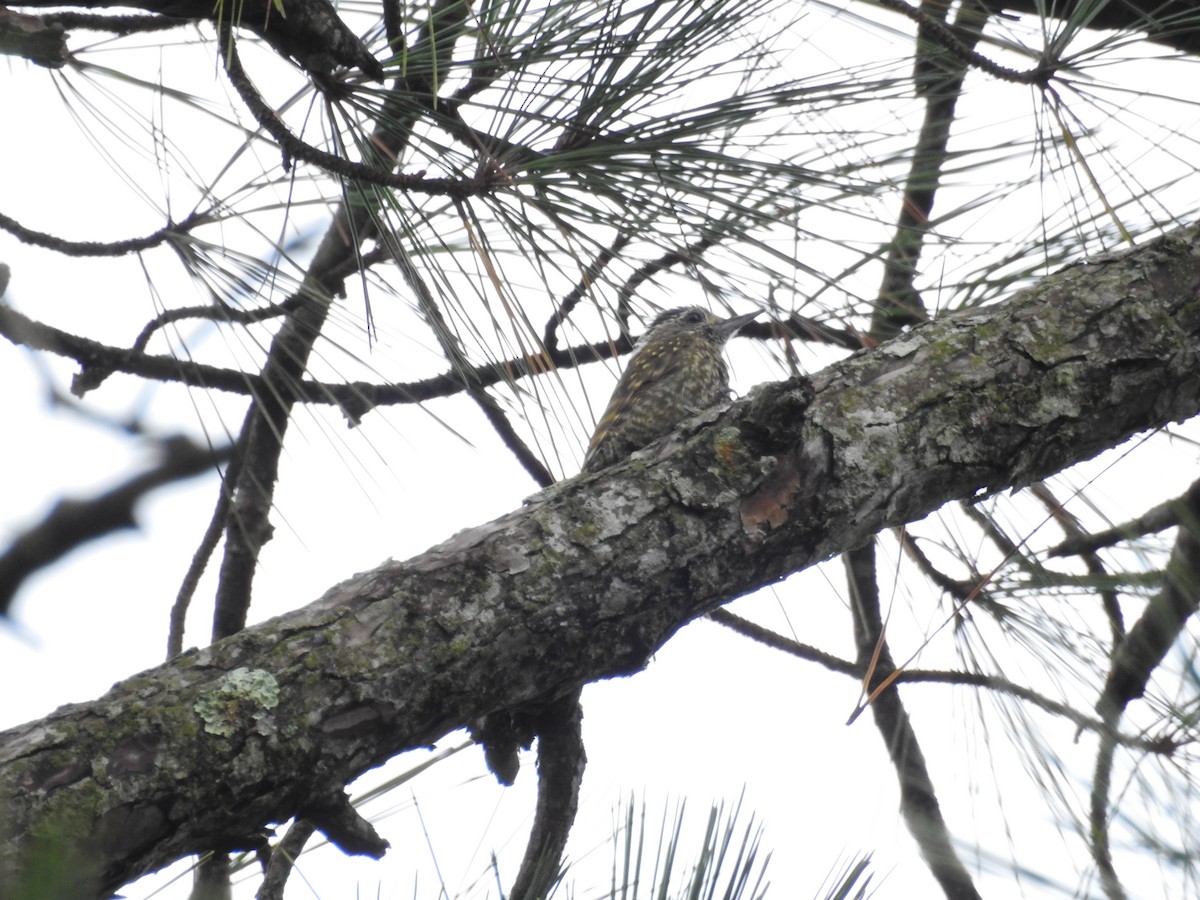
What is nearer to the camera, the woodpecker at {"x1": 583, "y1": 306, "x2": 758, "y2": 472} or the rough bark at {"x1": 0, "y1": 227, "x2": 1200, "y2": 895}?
the rough bark at {"x1": 0, "y1": 227, "x2": 1200, "y2": 895}

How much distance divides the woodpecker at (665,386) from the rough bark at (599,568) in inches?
65.7

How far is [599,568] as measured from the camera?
1597 millimetres

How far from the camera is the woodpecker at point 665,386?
3748mm

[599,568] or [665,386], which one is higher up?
[665,386]

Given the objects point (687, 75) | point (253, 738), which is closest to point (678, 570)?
point (253, 738)

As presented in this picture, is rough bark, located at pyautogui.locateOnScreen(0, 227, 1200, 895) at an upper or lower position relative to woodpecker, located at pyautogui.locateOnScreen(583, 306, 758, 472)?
lower

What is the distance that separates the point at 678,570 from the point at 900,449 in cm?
42

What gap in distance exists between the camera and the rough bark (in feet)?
4.16

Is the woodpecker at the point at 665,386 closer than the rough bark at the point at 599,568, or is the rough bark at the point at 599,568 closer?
the rough bark at the point at 599,568

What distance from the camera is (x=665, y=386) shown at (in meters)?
3.92

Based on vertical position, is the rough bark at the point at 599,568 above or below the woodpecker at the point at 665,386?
below

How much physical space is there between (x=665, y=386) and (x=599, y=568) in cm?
236

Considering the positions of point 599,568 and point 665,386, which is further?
point 665,386

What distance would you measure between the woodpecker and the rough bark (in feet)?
5.47
